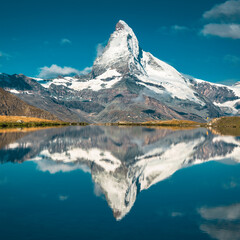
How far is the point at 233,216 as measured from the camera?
928 inches

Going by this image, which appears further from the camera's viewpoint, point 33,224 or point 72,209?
point 72,209

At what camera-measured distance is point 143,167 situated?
45.3 metres

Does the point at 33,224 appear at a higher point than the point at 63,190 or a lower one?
lower

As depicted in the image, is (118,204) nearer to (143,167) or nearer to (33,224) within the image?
(33,224)

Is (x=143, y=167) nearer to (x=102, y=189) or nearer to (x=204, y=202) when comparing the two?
(x=102, y=189)

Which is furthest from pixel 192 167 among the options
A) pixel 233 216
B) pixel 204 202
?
pixel 233 216

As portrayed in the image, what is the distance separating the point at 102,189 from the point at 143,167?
588 inches

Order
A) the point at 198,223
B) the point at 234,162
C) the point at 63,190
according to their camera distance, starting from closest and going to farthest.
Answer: the point at 198,223 < the point at 63,190 < the point at 234,162

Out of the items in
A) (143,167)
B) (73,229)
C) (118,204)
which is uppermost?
(143,167)

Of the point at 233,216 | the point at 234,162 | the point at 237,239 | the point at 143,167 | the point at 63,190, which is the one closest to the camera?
the point at 237,239

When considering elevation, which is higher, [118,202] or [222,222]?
[118,202]

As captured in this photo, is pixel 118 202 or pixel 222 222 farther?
pixel 118 202

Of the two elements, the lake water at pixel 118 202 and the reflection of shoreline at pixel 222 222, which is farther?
the lake water at pixel 118 202

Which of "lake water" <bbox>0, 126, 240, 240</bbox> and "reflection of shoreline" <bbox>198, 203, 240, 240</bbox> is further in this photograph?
"lake water" <bbox>0, 126, 240, 240</bbox>
